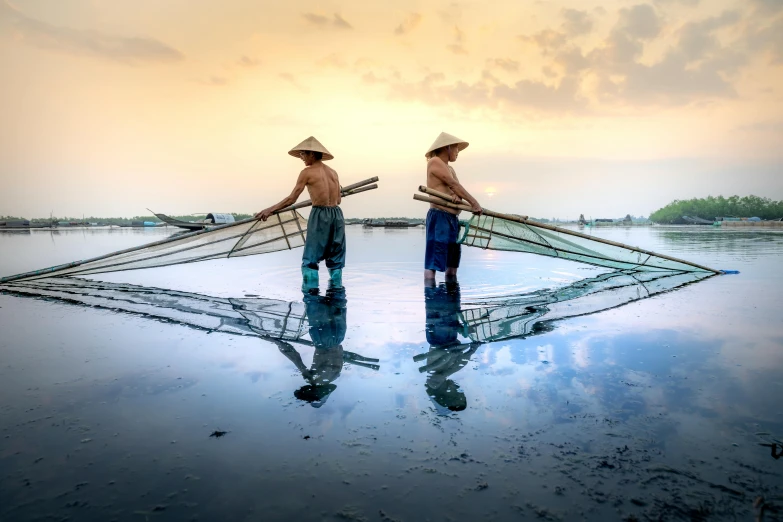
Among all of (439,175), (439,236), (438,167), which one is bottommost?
(439,236)

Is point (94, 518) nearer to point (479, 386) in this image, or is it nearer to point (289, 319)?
point (479, 386)

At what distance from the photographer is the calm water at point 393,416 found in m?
1.44

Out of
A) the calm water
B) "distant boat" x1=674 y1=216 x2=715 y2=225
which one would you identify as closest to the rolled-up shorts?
the calm water

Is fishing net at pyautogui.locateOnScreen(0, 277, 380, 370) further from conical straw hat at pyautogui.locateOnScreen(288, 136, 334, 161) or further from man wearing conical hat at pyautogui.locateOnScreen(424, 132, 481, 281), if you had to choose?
conical straw hat at pyautogui.locateOnScreen(288, 136, 334, 161)

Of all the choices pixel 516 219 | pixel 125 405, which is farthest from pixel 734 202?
pixel 125 405

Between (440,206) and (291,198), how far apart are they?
90.1 inches

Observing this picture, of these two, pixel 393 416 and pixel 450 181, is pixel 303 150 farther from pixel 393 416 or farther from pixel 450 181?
pixel 393 416

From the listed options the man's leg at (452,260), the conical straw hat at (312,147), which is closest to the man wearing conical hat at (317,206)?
the conical straw hat at (312,147)

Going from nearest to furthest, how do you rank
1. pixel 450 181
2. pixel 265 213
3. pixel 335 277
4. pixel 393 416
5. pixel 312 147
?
pixel 393 416 → pixel 312 147 → pixel 450 181 → pixel 265 213 → pixel 335 277

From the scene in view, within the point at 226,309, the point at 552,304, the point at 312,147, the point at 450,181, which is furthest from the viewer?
the point at 450,181

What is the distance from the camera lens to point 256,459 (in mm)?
1679

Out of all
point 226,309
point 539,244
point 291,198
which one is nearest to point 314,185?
point 291,198

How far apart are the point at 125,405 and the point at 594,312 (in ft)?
14.3

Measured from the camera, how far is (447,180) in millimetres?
6371
